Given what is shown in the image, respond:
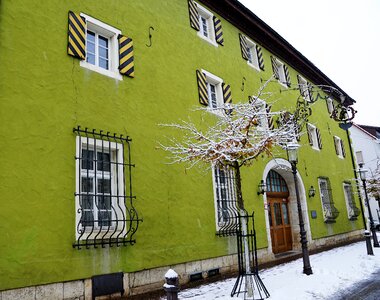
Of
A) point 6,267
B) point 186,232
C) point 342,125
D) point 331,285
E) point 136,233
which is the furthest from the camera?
point 342,125

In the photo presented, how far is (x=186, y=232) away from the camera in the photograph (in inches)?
324

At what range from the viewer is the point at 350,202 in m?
19.3

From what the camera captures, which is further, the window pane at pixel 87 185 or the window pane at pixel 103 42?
the window pane at pixel 103 42

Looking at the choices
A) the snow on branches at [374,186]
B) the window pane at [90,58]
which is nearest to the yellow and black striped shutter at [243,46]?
the window pane at [90,58]

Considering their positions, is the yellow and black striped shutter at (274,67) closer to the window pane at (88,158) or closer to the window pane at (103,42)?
the window pane at (103,42)

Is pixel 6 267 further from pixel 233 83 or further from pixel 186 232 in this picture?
pixel 233 83

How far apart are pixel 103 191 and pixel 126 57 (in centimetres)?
334

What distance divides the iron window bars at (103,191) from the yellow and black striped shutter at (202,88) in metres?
3.38

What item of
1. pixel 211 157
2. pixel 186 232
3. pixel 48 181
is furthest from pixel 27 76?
pixel 186 232

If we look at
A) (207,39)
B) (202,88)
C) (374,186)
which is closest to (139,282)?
(202,88)

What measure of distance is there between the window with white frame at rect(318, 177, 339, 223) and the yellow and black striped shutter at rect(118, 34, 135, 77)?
11.9 meters

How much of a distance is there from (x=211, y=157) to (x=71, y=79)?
132 inches

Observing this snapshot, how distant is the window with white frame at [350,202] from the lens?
735 inches

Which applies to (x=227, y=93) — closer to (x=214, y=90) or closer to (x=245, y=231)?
(x=214, y=90)
